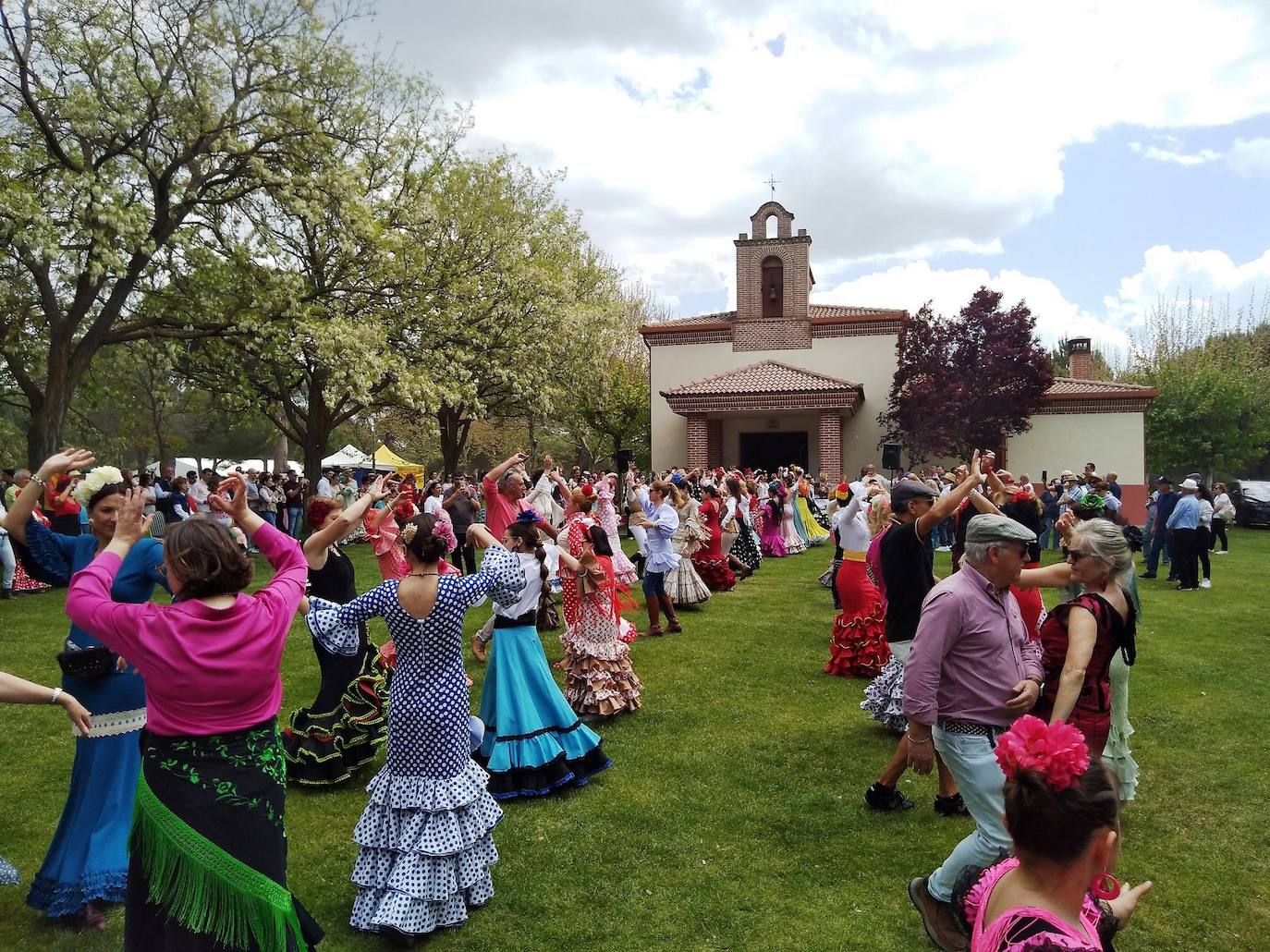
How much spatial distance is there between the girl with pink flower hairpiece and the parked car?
32.0 m

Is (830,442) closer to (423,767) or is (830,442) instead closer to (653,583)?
(653,583)

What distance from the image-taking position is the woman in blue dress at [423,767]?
155 inches

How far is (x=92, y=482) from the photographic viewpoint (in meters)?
3.89

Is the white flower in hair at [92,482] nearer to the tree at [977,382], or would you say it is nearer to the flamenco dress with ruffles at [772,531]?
the flamenco dress with ruffles at [772,531]

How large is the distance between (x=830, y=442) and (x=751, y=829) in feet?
75.3

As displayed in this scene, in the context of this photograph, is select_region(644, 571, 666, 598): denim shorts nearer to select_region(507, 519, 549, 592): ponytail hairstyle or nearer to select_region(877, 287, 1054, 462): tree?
select_region(507, 519, 549, 592): ponytail hairstyle

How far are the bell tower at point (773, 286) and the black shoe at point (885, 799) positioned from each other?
2630cm

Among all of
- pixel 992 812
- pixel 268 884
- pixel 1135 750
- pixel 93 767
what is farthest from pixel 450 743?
pixel 1135 750

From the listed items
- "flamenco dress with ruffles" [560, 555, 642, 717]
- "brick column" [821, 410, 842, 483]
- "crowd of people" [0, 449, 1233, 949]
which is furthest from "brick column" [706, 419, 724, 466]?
"crowd of people" [0, 449, 1233, 949]

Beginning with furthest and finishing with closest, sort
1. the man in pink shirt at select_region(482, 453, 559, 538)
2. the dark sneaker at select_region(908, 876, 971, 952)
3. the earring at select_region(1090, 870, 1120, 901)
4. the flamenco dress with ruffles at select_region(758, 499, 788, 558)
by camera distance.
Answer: the flamenco dress with ruffles at select_region(758, 499, 788, 558) → the man in pink shirt at select_region(482, 453, 559, 538) → the dark sneaker at select_region(908, 876, 971, 952) → the earring at select_region(1090, 870, 1120, 901)

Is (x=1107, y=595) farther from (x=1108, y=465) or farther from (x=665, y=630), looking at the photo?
(x=1108, y=465)

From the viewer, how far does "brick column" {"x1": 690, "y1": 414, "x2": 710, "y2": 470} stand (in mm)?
28344

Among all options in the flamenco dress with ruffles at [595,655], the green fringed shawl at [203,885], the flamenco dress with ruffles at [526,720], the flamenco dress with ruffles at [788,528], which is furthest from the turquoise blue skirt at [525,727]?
the flamenco dress with ruffles at [788,528]

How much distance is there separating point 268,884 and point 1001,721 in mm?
3092
